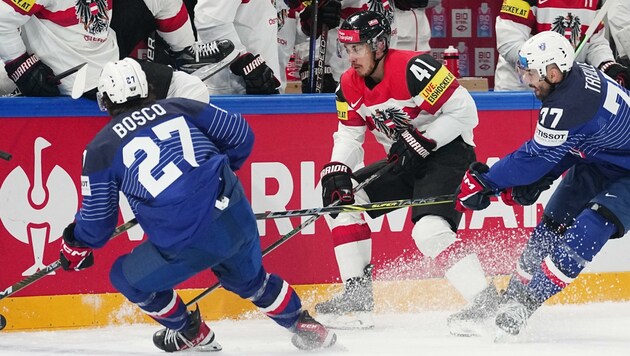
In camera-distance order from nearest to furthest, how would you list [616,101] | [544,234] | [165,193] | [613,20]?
[165,193], [616,101], [544,234], [613,20]

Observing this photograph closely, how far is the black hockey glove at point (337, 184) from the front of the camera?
5.44 meters

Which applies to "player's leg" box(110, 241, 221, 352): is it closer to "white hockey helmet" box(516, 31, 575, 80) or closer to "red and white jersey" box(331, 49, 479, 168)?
"red and white jersey" box(331, 49, 479, 168)

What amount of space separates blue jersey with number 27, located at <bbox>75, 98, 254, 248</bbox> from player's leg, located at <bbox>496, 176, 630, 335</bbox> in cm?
133

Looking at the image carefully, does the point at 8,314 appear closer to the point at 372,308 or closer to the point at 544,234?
the point at 372,308

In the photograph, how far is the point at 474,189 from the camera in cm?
518

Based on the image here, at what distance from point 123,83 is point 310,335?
122 cm

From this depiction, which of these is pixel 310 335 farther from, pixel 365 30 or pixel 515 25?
pixel 515 25

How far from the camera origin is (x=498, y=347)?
5035 mm

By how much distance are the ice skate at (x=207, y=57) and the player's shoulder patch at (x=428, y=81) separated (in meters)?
0.97

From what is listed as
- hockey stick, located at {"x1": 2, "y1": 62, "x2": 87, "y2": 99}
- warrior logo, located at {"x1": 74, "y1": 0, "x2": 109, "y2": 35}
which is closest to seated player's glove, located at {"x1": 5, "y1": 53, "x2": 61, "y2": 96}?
hockey stick, located at {"x1": 2, "y1": 62, "x2": 87, "y2": 99}

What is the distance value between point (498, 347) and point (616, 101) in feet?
3.45

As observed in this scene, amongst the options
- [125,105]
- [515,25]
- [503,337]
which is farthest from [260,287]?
[515,25]

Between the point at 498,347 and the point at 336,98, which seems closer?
the point at 498,347

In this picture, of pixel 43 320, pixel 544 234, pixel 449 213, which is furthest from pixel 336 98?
pixel 43 320
